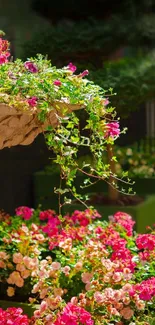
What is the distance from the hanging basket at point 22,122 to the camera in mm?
1968

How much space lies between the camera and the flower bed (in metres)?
2.53

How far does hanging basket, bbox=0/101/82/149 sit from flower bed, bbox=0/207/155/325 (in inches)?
12.8

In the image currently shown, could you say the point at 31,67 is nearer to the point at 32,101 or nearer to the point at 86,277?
the point at 32,101

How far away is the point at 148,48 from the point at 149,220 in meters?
1.15

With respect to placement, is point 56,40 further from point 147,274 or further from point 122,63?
point 147,274

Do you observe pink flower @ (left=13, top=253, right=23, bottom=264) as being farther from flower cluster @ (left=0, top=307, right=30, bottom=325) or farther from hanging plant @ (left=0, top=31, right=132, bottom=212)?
hanging plant @ (left=0, top=31, right=132, bottom=212)

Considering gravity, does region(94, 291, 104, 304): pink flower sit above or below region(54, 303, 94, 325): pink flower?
above

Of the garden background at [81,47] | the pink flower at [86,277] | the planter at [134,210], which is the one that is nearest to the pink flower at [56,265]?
the pink flower at [86,277]

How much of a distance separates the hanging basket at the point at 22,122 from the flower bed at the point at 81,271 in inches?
12.8

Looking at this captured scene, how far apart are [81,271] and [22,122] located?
0.98 m

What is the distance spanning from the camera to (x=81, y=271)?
2.82m

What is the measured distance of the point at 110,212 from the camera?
4.52 m

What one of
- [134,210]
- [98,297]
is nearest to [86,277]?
[98,297]

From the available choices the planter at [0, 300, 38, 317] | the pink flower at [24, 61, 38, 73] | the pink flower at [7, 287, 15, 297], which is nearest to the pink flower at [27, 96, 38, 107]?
the pink flower at [24, 61, 38, 73]
